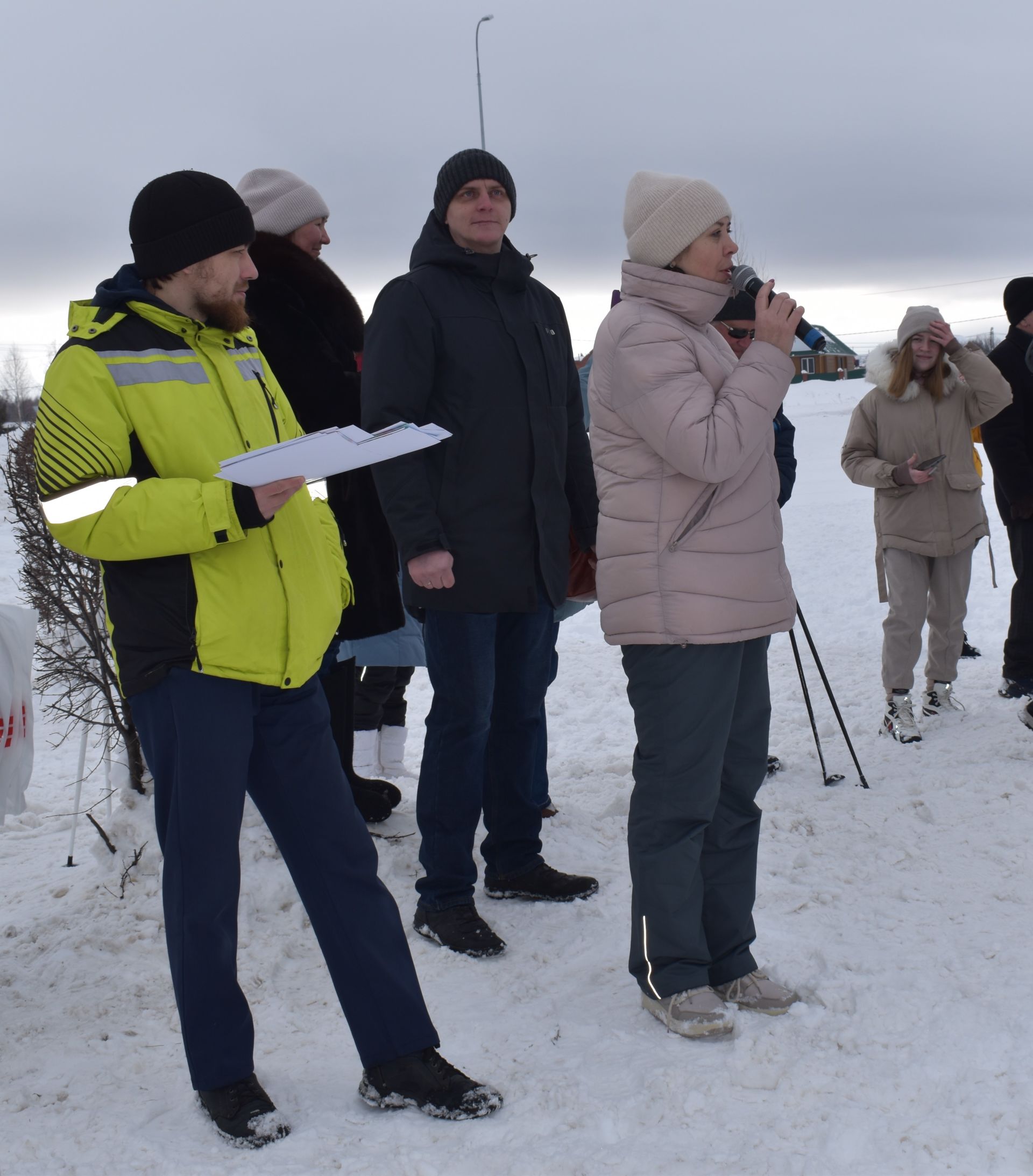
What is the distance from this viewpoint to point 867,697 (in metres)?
6.97

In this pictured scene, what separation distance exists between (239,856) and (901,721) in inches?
165

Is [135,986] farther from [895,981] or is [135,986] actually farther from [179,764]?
[895,981]

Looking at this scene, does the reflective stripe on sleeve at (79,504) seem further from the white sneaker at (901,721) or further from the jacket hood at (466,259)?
Answer: the white sneaker at (901,721)

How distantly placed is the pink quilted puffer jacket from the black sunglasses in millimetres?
1264

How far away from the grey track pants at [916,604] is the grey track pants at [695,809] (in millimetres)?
3123

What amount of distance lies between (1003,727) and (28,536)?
4.78 m

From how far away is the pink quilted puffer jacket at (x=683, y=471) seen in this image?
303cm

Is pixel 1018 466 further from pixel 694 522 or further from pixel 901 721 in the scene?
pixel 694 522

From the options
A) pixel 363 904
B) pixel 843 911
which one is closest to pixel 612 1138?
pixel 363 904

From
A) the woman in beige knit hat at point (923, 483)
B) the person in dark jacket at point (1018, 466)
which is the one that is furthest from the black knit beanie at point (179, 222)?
the person in dark jacket at point (1018, 466)

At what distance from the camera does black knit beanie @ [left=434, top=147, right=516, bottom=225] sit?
3.86 meters

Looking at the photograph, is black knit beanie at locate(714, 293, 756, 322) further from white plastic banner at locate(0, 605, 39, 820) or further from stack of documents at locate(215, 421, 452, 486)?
white plastic banner at locate(0, 605, 39, 820)

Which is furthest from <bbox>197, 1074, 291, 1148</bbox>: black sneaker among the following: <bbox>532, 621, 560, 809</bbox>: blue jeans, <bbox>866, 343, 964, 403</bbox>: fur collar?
<bbox>866, 343, 964, 403</bbox>: fur collar

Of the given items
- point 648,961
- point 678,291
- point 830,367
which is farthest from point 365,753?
point 830,367
